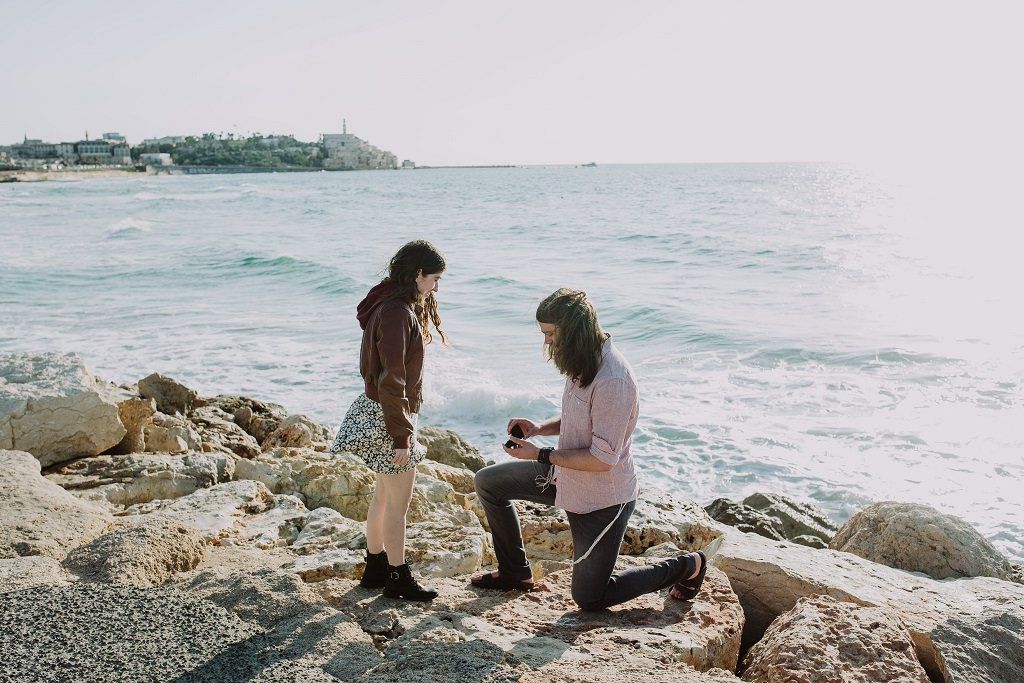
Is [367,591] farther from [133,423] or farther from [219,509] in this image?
[133,423]

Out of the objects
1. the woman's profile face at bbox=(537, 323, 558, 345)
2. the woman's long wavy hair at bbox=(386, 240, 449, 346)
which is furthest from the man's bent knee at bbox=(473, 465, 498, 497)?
the woman's long wavy hair at bbox=(386, 240, 449, 346)

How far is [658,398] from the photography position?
464 inches

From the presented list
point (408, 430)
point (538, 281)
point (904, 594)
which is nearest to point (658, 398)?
point (904, 594)

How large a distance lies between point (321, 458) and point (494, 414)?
16.5ft

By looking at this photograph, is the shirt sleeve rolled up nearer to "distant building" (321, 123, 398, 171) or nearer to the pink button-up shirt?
the pink button-up shirt

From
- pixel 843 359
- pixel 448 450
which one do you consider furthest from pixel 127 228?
pixel 448 450

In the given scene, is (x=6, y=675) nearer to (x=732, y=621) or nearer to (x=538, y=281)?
(x=732, y=621)

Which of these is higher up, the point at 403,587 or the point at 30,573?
the point at 30,573

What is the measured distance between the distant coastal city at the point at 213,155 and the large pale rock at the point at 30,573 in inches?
5027

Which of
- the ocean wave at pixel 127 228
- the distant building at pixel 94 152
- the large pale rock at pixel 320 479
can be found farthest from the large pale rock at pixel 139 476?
the distant building at pixel 94 152

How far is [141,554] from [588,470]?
6.95 ft

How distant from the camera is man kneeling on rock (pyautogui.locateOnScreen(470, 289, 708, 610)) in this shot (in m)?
3.83

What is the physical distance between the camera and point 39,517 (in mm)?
4461

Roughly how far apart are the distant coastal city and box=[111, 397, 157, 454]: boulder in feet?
408
